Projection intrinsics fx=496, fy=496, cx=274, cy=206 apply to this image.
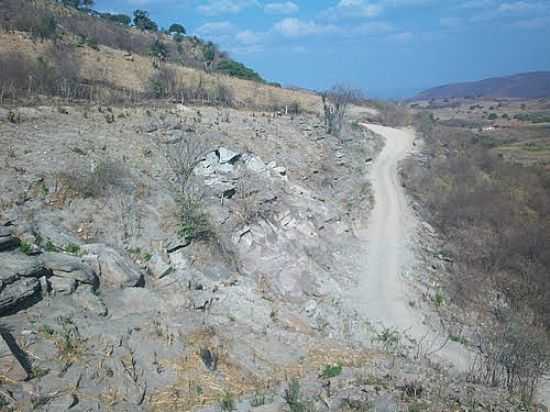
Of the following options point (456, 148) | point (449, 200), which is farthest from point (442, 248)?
point (456, 148)

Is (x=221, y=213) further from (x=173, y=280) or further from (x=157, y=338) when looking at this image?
(x=157, y=338)

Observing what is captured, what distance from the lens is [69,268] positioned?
10133 mm

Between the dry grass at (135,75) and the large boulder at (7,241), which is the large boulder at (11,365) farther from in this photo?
the dry grass at (135,75)

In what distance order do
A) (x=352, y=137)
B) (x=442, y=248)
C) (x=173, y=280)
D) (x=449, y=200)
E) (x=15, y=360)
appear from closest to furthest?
(x=15, y=360) → (x=173, y=280) → (x=442, y=248) → (x=449, y=200) → (x=352, y=137)

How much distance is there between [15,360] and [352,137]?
2653 centimetres

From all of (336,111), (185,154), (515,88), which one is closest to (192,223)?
(185,154)

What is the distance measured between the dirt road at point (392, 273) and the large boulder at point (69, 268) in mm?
7717

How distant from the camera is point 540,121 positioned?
77625mm

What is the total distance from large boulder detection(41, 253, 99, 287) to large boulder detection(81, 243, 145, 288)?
11.1 inches

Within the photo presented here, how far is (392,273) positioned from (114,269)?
31.3 ft

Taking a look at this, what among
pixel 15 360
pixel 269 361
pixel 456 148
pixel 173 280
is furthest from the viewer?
pixel 456 148

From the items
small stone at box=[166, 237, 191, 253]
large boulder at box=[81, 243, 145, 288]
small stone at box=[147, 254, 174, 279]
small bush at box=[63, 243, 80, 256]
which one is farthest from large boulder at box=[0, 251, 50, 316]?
small stone at box=[166, 237, 191, 253]

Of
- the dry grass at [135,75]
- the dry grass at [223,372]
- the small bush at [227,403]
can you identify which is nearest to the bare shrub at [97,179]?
the dry grass at [223,372]

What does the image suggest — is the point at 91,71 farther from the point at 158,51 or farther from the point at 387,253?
the point at 387,253
